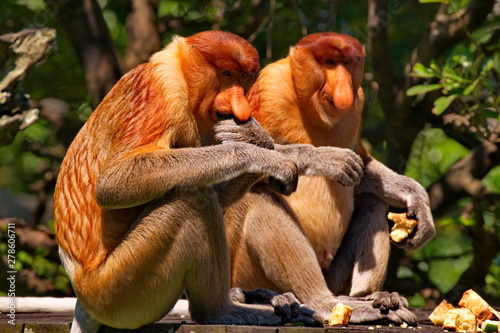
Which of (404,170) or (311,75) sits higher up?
(311,75)

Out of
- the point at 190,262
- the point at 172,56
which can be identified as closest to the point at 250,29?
the point at 172,56

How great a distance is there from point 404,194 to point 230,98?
1.82m

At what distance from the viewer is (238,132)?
4.26m

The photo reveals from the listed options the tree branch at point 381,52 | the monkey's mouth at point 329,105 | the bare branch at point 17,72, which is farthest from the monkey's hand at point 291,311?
the tree branch at point 381,52

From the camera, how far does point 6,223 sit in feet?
21.7

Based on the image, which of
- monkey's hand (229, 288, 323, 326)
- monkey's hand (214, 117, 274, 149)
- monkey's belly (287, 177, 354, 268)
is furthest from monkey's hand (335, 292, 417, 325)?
monkey's hand (214, 117, 274, 149)

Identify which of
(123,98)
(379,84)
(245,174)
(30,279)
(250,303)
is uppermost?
(123,98)

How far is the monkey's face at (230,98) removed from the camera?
4230 mm

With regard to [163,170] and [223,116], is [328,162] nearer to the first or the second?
[223,116]

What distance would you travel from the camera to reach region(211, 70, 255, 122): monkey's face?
4.23 metres

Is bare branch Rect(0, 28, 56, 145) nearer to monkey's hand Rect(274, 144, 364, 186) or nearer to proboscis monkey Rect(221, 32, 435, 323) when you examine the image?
proboscis monkey Rect(221, 32, 435, 323)

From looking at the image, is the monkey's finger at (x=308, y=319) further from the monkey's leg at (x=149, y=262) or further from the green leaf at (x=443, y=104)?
the green leaf at (x=443, y=104)

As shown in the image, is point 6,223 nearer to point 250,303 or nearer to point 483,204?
point 250,303

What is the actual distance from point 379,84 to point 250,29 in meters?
1.32
